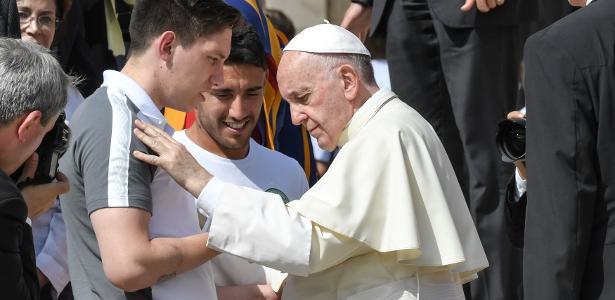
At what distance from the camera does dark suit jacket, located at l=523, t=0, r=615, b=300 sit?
4418 mm

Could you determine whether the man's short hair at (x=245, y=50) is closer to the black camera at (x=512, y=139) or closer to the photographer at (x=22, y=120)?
the black camera at (x=512, y=139)

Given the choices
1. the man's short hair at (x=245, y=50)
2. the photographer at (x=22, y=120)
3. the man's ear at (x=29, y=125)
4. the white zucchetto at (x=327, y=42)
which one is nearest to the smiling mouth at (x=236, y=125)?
the man's short hair at (x=245, y=50)

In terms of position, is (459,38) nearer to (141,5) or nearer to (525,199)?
(525,199)

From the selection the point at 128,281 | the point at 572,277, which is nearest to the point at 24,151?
the point at 128,281

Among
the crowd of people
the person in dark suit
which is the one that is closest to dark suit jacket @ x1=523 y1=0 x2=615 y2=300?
the crowd of people

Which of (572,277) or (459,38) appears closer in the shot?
(572,277)

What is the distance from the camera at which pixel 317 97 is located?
15.4 ft

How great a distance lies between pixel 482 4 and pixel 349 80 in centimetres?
161

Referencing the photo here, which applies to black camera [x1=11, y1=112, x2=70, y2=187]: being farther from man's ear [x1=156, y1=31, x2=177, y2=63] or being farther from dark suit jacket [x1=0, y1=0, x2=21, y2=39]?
dark suit jacket [x1=0, y1=0, x2=21, y2=39]

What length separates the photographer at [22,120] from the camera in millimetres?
3709

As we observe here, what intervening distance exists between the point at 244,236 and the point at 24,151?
2.71 feet

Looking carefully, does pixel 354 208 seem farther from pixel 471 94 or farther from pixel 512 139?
pixel 471 94

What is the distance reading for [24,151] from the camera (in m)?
3.92

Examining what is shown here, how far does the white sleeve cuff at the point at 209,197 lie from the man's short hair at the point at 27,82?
62cm
